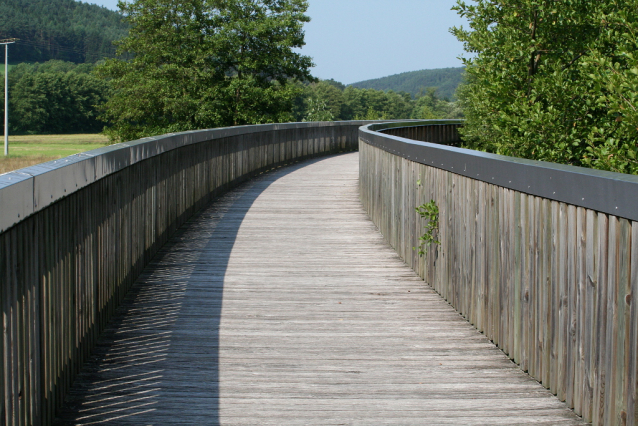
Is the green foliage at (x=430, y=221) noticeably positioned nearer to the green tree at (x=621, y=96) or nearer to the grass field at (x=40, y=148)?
the green tree at (x=621, y=96)

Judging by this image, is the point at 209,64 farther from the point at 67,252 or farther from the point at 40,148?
the point at 40,148

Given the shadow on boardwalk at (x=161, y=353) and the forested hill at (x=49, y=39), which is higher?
the forested hill at (x=49, y=39)

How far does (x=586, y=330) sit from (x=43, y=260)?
8.32 feet

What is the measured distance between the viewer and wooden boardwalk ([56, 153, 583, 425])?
3.62 metres

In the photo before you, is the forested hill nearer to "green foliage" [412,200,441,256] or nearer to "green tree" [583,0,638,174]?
"green tree" [583,0,638,174]

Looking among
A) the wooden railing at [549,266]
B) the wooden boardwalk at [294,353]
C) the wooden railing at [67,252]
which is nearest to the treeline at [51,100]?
→ the wooden railing at [67,252]

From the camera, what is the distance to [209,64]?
48.0 m

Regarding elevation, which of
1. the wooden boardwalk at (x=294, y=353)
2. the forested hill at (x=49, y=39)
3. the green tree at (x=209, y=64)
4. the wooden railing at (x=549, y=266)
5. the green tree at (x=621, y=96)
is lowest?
the wooden boardwalk at (x=294, y=353)

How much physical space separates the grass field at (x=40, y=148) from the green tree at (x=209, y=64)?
25.5 m

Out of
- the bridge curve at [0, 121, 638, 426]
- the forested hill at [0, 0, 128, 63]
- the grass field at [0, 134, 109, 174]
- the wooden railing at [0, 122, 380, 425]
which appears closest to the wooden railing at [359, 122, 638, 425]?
the bridge curve at [0, 121, 638, 426]

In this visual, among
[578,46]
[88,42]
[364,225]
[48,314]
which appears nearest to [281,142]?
[578,46]

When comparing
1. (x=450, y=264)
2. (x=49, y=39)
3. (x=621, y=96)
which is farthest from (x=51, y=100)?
(x=450, y=264)

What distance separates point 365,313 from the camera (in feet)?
17.8

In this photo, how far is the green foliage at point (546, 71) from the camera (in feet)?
38.6
